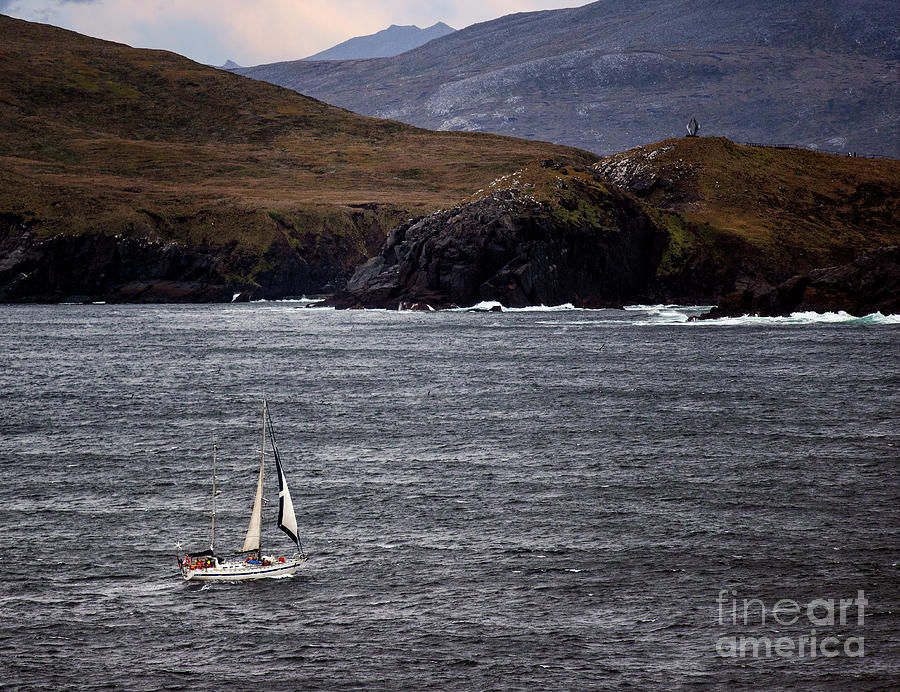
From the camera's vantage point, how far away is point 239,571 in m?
36.7

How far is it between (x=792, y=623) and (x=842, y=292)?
463 feet

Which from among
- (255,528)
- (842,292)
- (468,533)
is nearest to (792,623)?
(468,533)

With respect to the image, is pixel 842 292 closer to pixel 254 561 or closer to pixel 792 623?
pixel 792 623

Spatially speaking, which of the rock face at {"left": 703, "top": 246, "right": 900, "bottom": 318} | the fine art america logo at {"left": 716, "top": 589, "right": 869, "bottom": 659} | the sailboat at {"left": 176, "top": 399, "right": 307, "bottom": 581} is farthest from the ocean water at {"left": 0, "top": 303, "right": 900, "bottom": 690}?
the rock face at {"left": 703, "top": 246, "right": 900, "bottom": 318}

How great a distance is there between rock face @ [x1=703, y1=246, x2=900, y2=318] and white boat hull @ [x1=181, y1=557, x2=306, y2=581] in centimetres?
13975

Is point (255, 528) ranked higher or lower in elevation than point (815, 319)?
lower

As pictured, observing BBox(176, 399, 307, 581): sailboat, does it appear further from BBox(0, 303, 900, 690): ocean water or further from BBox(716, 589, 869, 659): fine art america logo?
BBox(716, 589, 869, 659): fine art america logo

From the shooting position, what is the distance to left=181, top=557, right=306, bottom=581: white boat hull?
118 feet

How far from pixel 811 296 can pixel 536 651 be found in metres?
147

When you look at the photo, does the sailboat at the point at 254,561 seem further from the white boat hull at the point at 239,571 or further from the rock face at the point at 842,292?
the rock face at the point at 842,292

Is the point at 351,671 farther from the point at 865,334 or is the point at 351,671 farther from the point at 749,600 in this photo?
the point at 865,334

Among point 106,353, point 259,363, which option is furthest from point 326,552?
point 106,353

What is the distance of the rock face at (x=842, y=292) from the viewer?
15550cm

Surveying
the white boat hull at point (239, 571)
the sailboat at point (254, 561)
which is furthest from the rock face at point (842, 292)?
the white boat hull at point (239, 571)
